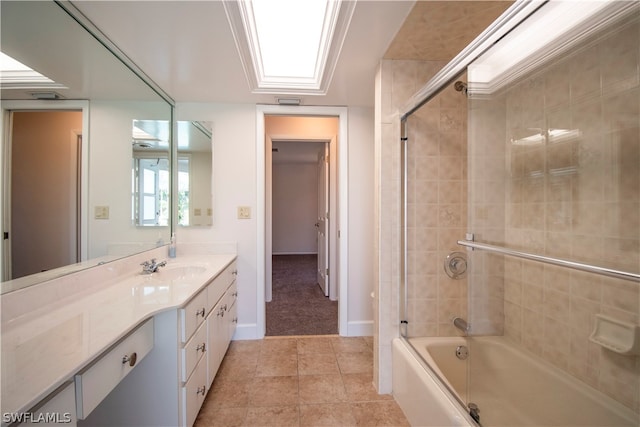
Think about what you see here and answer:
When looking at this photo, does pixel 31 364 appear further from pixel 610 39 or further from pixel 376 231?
pixel 610 39

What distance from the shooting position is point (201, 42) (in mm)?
1473

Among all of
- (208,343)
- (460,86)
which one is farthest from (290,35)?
(208,343)

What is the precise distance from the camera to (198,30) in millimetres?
1375

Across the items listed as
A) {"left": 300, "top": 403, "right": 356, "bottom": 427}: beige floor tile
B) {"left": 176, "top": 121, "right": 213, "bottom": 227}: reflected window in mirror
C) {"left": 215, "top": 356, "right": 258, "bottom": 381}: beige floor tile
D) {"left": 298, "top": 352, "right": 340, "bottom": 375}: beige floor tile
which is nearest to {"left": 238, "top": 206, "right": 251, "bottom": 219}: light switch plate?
{"left": 176, "top": 121, "right": 213, "bottom": 227}: reflected window in mirror

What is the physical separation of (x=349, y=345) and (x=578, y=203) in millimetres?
1903

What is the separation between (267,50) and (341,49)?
0.66 metres

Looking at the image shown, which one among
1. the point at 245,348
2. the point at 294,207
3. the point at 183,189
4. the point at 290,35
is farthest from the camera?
the point at 294,207

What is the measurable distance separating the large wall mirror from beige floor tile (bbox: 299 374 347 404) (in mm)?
1496

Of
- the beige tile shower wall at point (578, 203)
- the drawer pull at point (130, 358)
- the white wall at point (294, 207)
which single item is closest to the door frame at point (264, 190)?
the beige tile shower wall at point (578, 203)

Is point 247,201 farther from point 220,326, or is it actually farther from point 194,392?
point 194,392

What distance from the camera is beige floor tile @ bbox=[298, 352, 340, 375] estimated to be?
1.90 meters

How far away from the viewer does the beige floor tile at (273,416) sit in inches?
57.0

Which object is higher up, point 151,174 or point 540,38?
point 540,38

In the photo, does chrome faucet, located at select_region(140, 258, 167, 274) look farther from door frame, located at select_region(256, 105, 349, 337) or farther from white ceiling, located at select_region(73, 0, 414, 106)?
white ceiling, located at select_region(73, 0, 414, 106)
